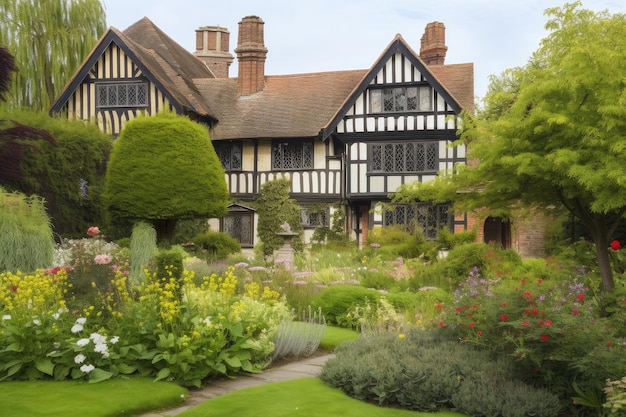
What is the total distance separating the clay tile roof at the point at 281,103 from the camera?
25.8m

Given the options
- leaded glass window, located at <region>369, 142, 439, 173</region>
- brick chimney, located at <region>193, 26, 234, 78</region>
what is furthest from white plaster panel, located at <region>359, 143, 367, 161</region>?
brick chimney, located at <region>193, 26, 234, 78</region>

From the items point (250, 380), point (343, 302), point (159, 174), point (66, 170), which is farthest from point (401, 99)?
point (250, 380)

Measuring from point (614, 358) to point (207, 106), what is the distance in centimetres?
2320

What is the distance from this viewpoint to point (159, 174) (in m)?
19.6

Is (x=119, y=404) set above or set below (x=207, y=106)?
below

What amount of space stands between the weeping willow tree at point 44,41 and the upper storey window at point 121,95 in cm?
281

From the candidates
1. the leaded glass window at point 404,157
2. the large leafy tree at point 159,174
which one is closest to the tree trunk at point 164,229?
the large leafy tree at point 159,174

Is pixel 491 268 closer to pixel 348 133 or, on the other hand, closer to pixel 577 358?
pixel 577 358

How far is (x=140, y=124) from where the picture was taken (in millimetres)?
19906

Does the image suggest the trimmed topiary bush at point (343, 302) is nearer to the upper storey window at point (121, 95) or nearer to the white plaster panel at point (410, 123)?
the white plaster panel at point (410, 123)

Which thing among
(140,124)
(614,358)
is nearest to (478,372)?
(614,358)

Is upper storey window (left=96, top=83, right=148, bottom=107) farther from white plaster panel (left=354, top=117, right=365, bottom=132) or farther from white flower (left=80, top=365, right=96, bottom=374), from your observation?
white flower (left=80, top=365, right=96, bottom=374)

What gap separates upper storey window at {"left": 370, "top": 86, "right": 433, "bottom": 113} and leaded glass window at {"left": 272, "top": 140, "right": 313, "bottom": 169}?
3070 mm

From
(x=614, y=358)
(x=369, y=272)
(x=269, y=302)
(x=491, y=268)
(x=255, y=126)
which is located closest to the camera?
(x=614, y=358)
